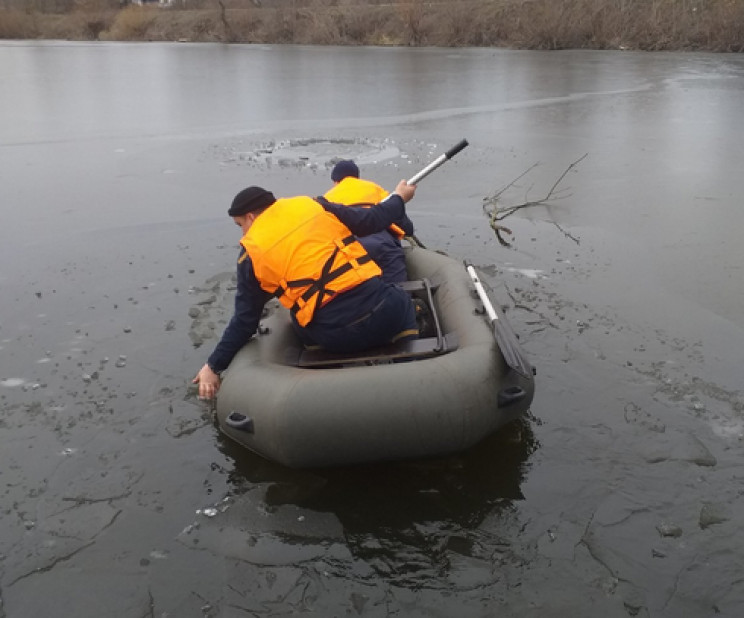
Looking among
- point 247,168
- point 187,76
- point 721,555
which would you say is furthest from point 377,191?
point 187,76

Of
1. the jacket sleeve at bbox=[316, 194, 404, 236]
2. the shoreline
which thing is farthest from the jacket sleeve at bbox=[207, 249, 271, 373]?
the shoreline

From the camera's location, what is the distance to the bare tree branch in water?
250 inches

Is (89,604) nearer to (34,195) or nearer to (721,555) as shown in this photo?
(721,555)

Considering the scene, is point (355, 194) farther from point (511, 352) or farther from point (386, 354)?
point (511, 352)

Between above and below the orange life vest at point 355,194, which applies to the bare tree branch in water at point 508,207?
below

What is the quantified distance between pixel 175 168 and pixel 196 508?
6836 millimetres

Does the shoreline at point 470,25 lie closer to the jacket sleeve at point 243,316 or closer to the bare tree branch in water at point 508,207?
the bare tree branch in water at point 508,207

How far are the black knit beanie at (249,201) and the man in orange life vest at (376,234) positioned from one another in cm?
111

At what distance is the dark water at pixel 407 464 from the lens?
271cm

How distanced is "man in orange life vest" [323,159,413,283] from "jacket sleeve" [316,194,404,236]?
61 cm

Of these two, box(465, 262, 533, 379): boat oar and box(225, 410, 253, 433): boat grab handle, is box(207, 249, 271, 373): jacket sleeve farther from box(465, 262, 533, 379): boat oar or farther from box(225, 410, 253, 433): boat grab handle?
box(465, 262, 533, 379): boat oar

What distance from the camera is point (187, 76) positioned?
61.3 ft

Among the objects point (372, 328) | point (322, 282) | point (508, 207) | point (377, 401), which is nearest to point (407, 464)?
point (377, 401)

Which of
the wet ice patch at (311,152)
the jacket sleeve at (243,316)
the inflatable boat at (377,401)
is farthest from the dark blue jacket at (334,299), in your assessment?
the wet ice patch at (311,152)
